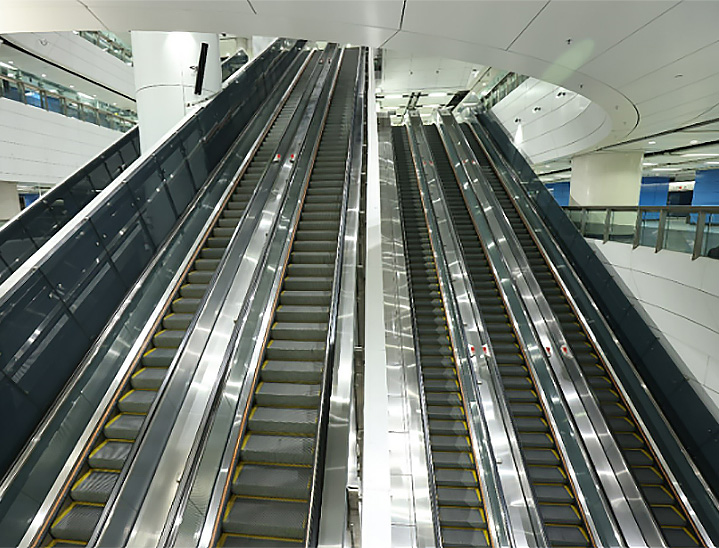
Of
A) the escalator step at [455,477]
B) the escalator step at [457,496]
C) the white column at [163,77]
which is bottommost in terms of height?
the escalator step at [457,496]

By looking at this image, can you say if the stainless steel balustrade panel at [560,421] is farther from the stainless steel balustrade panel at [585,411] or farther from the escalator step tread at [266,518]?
the escalator step tread at [266,518]

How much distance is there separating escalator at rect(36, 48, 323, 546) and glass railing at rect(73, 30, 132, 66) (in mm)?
12447

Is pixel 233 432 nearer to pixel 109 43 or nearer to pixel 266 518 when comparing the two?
pixel 266 518

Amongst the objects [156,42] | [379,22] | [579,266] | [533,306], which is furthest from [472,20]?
[156,42]

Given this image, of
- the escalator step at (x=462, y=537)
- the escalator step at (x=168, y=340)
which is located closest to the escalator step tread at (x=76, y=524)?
the escalator step at (x=168, y=340)

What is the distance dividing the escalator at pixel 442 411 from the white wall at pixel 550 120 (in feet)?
14.9

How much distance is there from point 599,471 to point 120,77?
1970 cm

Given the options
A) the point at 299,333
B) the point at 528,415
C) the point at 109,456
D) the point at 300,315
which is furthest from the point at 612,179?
the point at 109,456

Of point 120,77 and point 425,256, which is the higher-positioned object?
point 120,77

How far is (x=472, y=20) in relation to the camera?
12.8ft

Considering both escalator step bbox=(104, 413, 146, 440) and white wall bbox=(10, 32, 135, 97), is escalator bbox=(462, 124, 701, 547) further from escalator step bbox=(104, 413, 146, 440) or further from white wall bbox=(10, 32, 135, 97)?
white wall bbox=(10, 32, 135, 97)

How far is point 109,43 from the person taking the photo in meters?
16.0

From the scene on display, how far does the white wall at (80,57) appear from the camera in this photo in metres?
11.8

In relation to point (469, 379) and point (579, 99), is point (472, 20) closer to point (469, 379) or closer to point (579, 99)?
point (469, 379)
